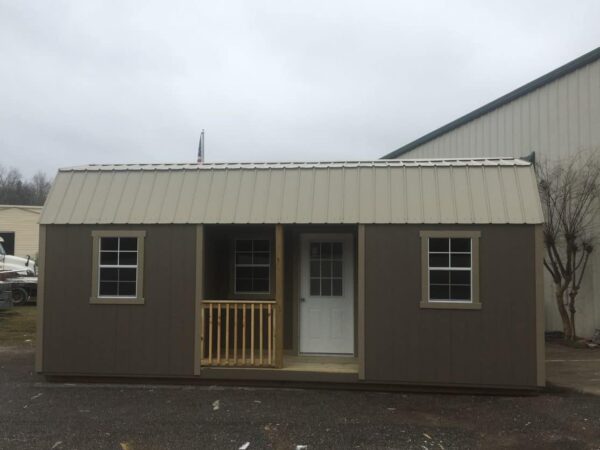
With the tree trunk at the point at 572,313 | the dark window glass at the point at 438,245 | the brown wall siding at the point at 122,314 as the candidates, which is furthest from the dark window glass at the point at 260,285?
the tree trunk at the point at 572,313

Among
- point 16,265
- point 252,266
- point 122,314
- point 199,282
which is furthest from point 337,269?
point 16,265

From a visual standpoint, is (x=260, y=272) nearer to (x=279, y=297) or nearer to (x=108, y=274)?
(x=279, y=297)

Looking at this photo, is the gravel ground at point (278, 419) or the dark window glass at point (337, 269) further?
the dark window glass at point (337, 269)

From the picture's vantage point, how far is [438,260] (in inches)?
290

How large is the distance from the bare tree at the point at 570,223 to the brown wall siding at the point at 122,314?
7612mm

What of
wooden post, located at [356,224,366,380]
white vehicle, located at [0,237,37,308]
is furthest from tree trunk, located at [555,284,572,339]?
white vehicle, located at [0,237,37,308]

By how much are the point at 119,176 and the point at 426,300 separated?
15.2 feet

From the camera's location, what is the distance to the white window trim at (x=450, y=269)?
7215 mm

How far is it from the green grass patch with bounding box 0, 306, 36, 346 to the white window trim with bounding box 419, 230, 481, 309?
28.2 feet

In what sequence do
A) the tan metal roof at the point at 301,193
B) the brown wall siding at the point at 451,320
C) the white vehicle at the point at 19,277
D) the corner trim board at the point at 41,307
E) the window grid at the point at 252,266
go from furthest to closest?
the white vehicle at the point at 19,277
the window grid at the point at 252,266
the corner trim board at the point at 41,307
the tan metal roof at the point at 301,193
the brown wall siding at the point at 451,320

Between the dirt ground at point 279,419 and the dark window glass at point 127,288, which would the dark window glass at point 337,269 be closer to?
the dirt ground at point 279,419

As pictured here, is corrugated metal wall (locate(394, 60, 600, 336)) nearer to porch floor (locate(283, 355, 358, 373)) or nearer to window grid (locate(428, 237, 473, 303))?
window grid (locate(428, 237, 473, 303))

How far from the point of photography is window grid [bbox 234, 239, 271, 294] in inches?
359

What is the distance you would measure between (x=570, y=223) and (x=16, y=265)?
17.0m
